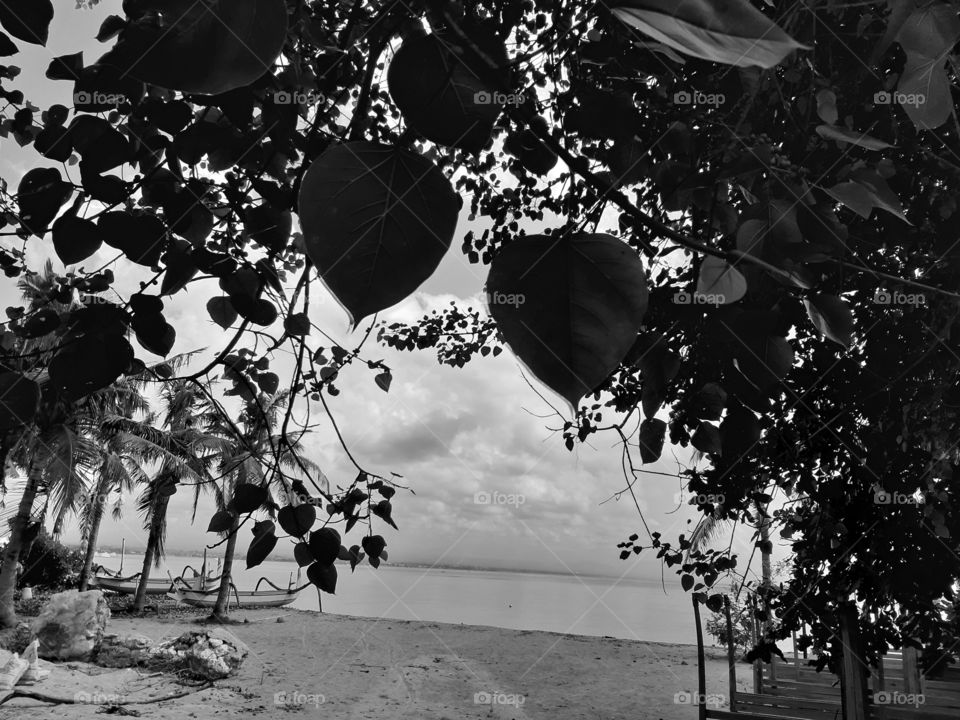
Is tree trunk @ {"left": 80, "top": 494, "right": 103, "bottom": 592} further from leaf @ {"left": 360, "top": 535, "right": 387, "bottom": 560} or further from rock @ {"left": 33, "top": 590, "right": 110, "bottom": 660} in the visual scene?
leaf @ {"left": 360, "top": 535, "right": 387, "bottom": 560}

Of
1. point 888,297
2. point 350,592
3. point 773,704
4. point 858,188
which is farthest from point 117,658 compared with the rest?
point 350,592

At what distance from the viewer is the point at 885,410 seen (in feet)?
6.97

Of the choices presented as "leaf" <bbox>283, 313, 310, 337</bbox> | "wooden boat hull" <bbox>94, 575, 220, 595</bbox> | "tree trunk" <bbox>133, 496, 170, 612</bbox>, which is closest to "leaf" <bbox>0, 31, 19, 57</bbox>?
"leaf" <bbox>283, 313, 310, 337</bbox>

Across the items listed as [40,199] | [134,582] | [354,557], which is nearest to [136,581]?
Answer: [134,582]

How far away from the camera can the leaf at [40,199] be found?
44cm

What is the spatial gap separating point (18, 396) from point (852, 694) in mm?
3262

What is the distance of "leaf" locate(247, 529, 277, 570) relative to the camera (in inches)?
24.5

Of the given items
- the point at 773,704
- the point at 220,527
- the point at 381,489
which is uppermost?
the point at 381,489

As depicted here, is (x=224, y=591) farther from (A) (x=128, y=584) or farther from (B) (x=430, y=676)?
(B) (x=430, y=676)

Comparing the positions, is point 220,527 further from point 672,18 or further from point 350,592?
point 350,592

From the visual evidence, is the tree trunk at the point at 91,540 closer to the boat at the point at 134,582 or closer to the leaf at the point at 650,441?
the boat at the point at 134,582

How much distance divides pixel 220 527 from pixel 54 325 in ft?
0.89

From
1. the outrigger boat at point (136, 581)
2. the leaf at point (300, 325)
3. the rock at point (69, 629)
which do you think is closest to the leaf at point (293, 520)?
the leaf at point (300, 325)

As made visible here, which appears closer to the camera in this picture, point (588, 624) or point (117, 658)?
point (117, 658)
